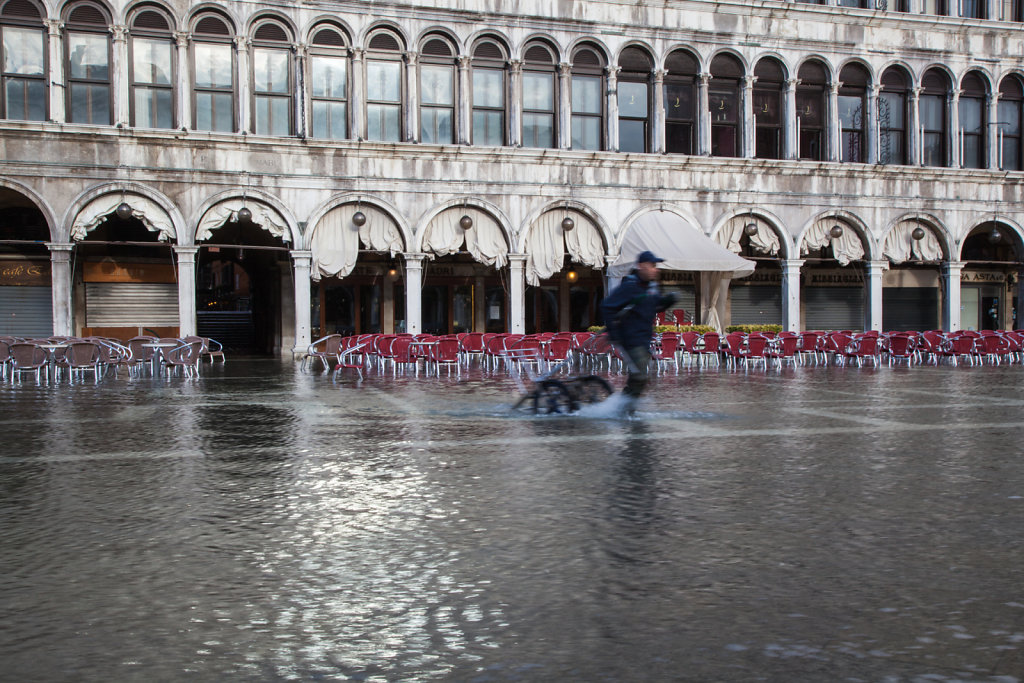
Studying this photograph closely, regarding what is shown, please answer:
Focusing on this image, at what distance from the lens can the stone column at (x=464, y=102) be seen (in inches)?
1019

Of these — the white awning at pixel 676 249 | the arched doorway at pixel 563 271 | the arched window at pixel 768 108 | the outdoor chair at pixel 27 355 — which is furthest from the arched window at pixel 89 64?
the arched window at pixel 768 108

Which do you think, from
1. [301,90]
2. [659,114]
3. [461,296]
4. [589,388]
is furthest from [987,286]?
[589,388]

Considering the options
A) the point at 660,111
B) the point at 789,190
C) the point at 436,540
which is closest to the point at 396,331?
the point at 660,111

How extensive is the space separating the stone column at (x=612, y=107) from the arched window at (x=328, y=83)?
726 cm

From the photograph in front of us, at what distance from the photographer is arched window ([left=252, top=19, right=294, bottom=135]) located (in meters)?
24.7

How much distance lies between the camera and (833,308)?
32844 millimetres

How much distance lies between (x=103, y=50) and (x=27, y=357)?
9.75 metres

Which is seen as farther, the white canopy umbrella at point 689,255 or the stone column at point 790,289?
the stone column at point 790,289

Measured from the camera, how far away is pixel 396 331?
3014 cm

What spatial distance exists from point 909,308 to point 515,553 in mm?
31807

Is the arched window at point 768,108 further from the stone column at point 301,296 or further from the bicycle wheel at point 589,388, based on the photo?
the bicycle wheel at point 589,388

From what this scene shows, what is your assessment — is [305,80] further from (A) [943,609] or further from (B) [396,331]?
(A) [943,609]

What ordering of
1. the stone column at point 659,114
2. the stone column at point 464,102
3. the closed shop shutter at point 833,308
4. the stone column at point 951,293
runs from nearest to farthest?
the stone column at point 464,102
the stone column at point 659,114
the stone column at point 951,293
the closed shop shutter at point 833,308

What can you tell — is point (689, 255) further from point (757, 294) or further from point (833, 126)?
point (757, 294)
